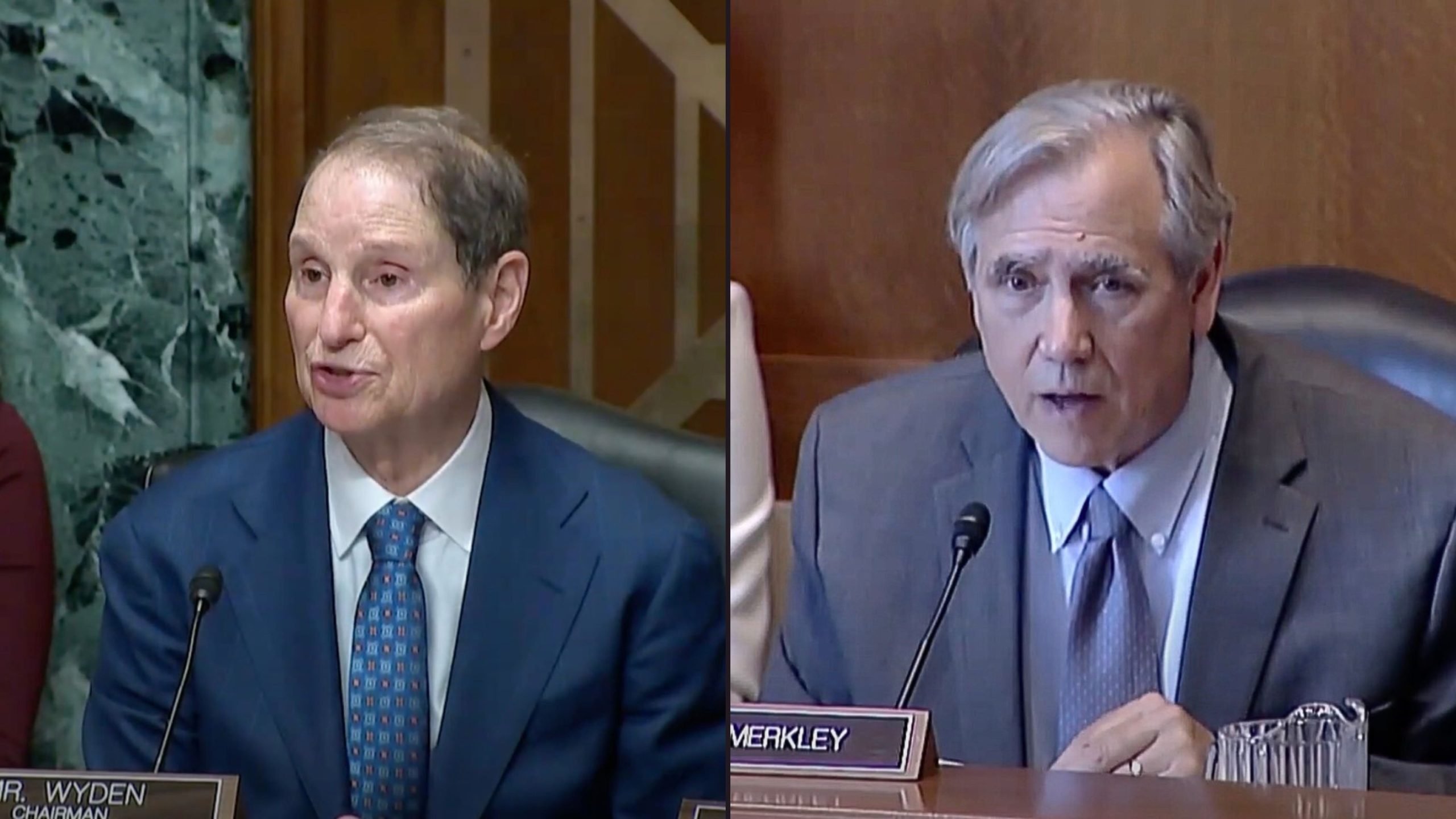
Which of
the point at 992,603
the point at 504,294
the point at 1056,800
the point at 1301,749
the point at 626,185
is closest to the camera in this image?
the point at 626,185

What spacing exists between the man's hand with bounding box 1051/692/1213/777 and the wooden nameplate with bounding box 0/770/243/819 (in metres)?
1.39

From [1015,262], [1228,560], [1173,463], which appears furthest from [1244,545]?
[1015,262]

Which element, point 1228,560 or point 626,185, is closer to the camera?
point 626,185

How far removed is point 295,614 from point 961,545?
1.31 m

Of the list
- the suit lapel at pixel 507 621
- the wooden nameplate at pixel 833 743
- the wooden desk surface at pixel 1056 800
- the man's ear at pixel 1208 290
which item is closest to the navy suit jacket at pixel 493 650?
the suit lapel at pixel 507 621

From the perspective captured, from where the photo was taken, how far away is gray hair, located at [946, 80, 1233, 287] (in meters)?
2.88

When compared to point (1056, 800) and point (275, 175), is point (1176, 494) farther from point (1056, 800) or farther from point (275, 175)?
point (275, 175)

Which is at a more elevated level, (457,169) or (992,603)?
(457,169)

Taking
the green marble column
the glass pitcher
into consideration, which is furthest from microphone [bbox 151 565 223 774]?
the glass pitcher

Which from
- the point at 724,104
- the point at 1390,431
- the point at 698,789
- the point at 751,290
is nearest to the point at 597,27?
the point at 724,104

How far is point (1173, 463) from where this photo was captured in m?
2.91

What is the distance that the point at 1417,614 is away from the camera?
2799mm

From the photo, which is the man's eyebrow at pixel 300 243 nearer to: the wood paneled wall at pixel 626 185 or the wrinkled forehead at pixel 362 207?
the wrinkled forehead at pixel 362 207

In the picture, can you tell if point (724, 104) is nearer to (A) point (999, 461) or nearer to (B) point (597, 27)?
(B) point (597, 27)
